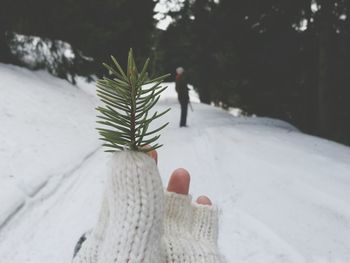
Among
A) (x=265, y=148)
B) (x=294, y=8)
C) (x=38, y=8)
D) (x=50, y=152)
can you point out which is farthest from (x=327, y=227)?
(x=38, y=8)

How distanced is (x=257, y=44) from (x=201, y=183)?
25.3 ft

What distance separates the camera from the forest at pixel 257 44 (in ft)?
36.7

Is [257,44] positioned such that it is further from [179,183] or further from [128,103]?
[128,103]

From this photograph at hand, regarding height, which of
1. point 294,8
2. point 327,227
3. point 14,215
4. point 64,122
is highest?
point 294,8

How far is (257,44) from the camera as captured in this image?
12.3 m

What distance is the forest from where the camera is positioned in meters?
11.2

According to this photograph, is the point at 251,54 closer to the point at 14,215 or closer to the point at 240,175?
the point at 240,175

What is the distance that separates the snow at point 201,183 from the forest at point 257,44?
2.59 metres

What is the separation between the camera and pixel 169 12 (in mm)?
16016

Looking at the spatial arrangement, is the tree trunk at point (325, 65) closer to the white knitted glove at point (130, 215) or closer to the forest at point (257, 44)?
the forest at point (257, 44)

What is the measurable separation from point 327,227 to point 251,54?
8.52 meters

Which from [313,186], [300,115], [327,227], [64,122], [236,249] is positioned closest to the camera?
[236,249]

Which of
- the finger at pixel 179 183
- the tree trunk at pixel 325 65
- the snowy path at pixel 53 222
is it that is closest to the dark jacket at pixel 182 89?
the tree trunk at pixel 325 65

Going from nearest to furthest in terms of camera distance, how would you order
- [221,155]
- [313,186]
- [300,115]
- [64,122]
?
1. [313,186]
2. [221,155]
3. [64,122]
4. [300,115]
